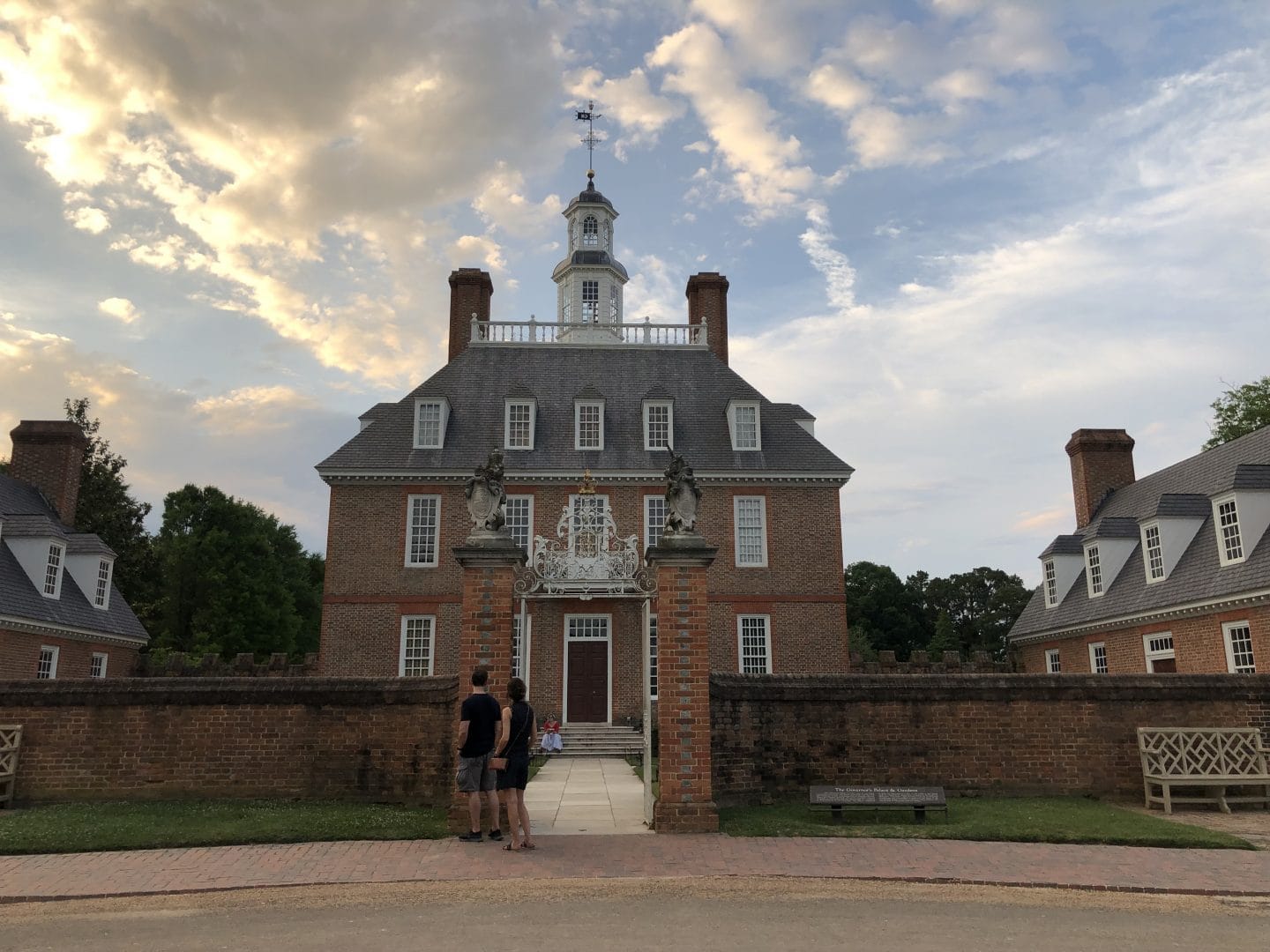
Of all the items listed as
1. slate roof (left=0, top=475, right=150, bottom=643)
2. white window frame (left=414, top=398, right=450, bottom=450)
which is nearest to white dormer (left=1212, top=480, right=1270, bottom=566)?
white window frame (left=414, top=398, right=450, bottom=450)

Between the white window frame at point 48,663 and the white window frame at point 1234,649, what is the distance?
28.0 m

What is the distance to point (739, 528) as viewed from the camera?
26109mm

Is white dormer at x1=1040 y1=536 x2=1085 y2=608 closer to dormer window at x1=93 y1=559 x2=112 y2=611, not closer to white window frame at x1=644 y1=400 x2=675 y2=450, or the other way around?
white window frame at x1=644 y1=400 x2=675 y2=450

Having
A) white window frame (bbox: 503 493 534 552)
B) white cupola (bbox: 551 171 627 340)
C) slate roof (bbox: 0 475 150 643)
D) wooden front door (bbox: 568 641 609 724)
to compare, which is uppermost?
white cupola (bbox: 551 171 627 340)

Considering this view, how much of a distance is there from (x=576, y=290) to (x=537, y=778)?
2289 cm

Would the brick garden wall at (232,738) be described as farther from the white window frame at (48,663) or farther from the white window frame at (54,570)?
the white window frame at (54,570)

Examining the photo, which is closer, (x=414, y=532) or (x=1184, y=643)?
(x=1184, y=643)

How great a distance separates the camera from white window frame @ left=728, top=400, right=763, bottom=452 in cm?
2727

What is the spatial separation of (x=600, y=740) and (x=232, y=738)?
1244cm

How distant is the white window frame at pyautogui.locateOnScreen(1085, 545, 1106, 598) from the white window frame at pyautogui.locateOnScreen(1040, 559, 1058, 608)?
1.71 m

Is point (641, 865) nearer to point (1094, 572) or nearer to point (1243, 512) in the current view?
point (1243, 512)

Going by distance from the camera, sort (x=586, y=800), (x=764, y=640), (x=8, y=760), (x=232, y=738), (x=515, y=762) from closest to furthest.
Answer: (x=515, y=762) < (x=8, y=760) < (x=232, y=738) < (x=586, y=800) < (x=764, y=640)

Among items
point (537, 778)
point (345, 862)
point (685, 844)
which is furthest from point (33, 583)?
point (685, 844)

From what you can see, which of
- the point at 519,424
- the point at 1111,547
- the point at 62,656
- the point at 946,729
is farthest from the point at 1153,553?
the point at 62,656
